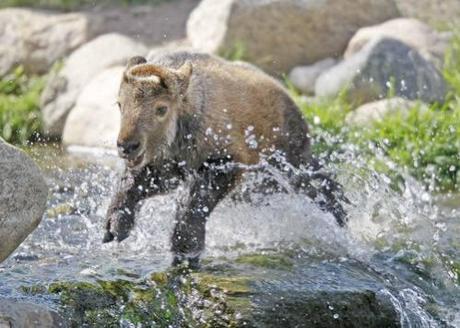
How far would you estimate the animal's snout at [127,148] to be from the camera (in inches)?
263

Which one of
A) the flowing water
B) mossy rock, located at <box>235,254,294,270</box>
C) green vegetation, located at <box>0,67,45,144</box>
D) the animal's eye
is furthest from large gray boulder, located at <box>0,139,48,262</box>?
green vegetation, located at <box>0,67,45,144</box>

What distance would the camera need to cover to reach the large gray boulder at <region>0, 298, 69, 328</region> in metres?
5.78

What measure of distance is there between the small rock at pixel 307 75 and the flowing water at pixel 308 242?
3629 mm

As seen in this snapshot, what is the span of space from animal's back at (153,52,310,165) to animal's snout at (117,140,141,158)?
820mm

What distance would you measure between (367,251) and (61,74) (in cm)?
654

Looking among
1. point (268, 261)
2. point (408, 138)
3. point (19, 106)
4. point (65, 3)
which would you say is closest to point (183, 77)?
point (268, 261)

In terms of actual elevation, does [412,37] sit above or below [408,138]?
above

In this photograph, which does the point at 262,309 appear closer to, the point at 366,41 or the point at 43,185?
Answer: the point at 43,185

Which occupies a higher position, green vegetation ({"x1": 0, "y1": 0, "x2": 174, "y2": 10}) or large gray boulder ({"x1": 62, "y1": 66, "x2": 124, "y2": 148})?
green vegetation ({"x1": 0, "y1": 0, "x2": 174, "y2": 10})

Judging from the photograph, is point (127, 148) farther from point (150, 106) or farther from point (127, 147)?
point (150, 106)

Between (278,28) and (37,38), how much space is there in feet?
9.92

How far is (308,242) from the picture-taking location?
7.84 meters

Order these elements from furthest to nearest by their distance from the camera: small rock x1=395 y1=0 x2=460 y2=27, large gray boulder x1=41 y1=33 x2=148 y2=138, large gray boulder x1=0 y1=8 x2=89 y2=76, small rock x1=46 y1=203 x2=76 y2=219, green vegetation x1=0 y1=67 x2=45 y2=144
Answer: small rock x1=395 y1=0 x2=460 y2=27 → large gray boulder x1=0 y1=8 x2=89 y2=76 → large gray boulder x1=41 y1=33 x2=148 y2=138 → green vegetation x1=0 y1=67 x2=45 y2=144 → small rock x1=46 y1=203 x2=76 y2=219

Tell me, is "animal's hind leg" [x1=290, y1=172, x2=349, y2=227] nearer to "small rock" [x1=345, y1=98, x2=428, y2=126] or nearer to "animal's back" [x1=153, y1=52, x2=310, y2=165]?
"animal's back" [x1=153, y1=52, x2=310, y2=165]
